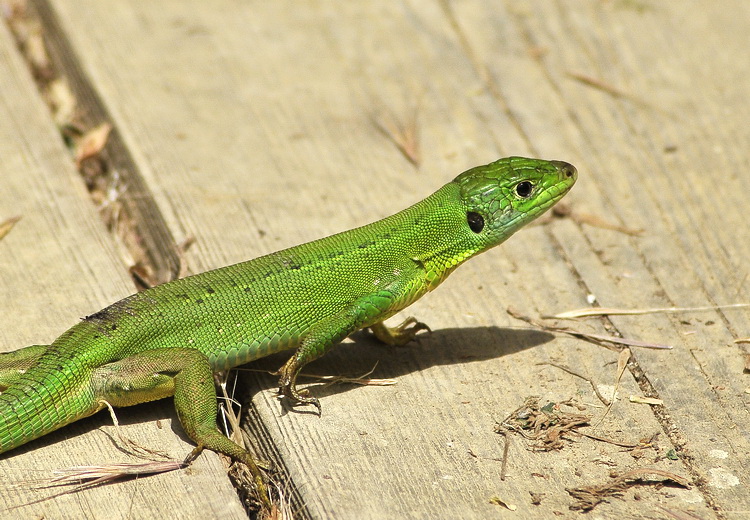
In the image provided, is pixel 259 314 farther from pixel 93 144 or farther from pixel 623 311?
pixel 93 144

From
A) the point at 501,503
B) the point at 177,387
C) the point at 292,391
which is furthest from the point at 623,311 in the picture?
the point at 177,387

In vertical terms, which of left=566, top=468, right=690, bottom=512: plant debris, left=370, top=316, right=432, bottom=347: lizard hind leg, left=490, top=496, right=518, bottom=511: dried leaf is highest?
left=370, top=316, right=432, bottom=347: lizard hind leg

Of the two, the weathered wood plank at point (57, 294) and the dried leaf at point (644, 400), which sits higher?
the weathered wood plank at point (57, 294)

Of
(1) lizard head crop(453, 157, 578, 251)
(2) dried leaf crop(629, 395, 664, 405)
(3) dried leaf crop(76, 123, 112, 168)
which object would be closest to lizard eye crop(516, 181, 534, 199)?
(1) lizard head crop(453, 157, 578, 251)

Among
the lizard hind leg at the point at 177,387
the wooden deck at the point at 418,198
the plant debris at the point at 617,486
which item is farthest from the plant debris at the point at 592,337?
the lizard hind leg at the point at 177,387

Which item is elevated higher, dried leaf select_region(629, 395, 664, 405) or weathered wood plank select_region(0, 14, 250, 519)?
weathered wood plank select_region(0, 14, 250, 519)

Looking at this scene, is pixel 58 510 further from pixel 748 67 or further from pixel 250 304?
pixel 748 67

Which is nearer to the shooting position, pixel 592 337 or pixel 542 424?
pixel 542 424

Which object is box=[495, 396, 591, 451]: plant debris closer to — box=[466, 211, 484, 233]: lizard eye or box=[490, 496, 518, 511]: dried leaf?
box=[490, 496, 518, 511]: dried leaf

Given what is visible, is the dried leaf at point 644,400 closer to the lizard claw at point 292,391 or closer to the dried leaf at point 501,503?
the dried leaf at point 501,503
